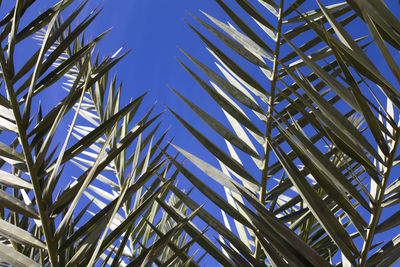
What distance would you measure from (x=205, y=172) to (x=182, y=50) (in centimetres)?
25

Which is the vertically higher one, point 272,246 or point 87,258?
point 272,246

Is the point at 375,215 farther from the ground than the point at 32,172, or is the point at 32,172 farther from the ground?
the point at 375,215

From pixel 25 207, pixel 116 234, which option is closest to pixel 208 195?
pixel 116 234

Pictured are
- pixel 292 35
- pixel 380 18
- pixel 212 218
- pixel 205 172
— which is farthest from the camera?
pixel 292 35

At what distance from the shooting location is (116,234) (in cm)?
63

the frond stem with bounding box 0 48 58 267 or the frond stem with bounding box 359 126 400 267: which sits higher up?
the frond stem with bounding box 359 126 400 267

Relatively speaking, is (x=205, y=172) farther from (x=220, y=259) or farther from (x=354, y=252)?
(x=354, y=252)

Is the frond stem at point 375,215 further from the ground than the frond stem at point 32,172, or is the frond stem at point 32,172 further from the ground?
the frond stem at point 375,215

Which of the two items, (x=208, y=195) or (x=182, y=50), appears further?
(x=182, y=50)

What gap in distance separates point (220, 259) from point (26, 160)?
322 millimetres

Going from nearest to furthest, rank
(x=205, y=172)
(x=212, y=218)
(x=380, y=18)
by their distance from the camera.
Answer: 1. (x=380, y=18)
2. (x=212, y=218)
3. (x=205, y=172)

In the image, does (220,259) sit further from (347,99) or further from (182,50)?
(182,50)

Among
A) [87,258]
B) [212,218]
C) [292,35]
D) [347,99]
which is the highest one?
[292,35]

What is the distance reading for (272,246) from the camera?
2.09 feet
